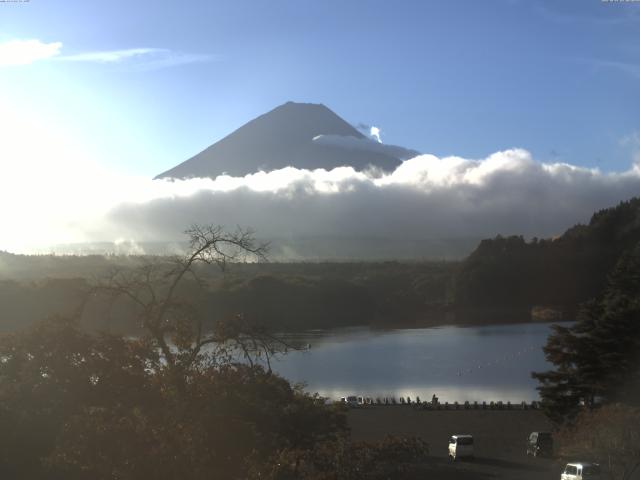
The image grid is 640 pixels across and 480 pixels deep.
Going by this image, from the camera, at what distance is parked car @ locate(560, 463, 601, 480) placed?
34.3 ft

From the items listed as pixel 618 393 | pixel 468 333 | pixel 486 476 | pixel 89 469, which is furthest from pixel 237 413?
pixel 468 333

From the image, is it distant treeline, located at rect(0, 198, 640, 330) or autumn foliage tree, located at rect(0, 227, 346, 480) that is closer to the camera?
autumn foliage tree, located at rect(0, 227, 346, 480)

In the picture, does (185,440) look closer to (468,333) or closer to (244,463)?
(244,463)

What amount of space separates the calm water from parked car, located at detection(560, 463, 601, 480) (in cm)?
1438

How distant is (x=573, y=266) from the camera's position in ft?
263

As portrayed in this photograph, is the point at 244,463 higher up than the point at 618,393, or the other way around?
the point at 244,463

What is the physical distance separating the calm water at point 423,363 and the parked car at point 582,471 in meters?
14.4

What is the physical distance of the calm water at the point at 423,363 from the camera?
31.1 metres

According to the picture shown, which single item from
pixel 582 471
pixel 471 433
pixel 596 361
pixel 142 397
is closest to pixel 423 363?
pixel 471 433

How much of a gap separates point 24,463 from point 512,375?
31.4 m

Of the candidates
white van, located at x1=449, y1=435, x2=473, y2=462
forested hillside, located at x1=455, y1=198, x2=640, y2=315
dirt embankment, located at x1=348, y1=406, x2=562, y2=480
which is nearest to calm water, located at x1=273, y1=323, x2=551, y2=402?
dirt embankment, located at x1=348, y1=406, x2=562, y2=480

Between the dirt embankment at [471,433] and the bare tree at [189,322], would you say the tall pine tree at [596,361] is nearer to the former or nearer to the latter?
the dirt embankment at [471,433]

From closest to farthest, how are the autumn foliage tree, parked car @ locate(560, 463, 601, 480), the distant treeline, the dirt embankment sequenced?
the autumn foliage tree < parked car @ locate(560, 463, 601, 480) < the dirt embankment < the distant treeline

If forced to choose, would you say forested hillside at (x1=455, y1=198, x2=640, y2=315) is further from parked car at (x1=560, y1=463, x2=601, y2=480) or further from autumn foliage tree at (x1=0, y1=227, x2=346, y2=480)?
autumn foliage tree at (x1=0, y1=227, x2=346, y2=480)
